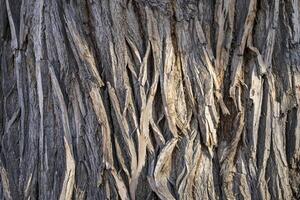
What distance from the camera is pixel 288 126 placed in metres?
3.07

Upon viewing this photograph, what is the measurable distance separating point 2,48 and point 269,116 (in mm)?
1690

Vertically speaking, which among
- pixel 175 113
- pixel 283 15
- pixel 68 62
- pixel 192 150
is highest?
pixel 283 15

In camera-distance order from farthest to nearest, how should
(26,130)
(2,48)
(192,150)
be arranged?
(2,48) < (26,130) < (192,150)

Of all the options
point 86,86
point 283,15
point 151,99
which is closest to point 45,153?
point 86,86

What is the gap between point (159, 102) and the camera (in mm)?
2961

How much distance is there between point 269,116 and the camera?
3020 mm

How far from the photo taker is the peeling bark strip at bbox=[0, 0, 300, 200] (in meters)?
2.88

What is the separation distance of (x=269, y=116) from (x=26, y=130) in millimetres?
1393

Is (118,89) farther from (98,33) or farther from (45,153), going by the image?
(45,153)

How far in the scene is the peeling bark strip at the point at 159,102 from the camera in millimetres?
2879

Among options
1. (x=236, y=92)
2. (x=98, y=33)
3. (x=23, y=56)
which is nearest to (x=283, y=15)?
(x=236, y=92)

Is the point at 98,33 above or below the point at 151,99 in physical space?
above

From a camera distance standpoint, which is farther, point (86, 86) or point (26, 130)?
point (26, 130)

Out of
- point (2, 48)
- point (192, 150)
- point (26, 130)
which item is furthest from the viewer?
point (2, 48)
